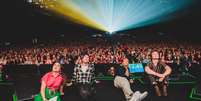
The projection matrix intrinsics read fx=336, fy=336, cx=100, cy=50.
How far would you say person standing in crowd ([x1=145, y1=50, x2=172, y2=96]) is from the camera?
4246 mm

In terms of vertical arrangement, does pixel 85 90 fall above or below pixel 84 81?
below

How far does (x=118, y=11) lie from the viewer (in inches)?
172

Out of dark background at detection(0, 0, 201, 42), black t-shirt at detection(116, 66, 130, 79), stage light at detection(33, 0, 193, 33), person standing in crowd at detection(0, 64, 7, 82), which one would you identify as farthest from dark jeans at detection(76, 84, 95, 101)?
person standing in crowd at detection(0, 64, 7, 82)

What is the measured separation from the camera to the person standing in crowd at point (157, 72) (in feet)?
13.9

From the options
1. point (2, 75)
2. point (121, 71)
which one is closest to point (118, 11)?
point (121, 71)

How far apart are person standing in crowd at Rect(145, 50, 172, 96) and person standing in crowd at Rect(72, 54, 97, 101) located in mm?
711

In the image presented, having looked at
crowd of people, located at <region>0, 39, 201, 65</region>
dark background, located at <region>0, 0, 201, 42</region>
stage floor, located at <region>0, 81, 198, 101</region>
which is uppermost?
dark background, located at <region>0, 0, 201, 42</region>

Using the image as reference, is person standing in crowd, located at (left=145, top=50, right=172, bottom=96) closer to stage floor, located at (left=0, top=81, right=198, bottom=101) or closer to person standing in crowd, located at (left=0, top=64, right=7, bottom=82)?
stage floor, located at (left=0, top=81, right=198, bottom=101)

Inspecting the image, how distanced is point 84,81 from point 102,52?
1.43 ft

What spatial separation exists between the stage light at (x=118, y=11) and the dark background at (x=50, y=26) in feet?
0.26

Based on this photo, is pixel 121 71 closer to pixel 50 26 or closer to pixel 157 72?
pixel 157 72

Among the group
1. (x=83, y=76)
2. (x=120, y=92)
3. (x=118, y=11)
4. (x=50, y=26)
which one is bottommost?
(x=120, y=92)

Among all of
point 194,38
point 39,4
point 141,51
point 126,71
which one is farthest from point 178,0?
point 39,4

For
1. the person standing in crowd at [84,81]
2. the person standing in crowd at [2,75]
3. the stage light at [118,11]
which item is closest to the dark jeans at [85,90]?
the person standing in crowd at [84,81]
